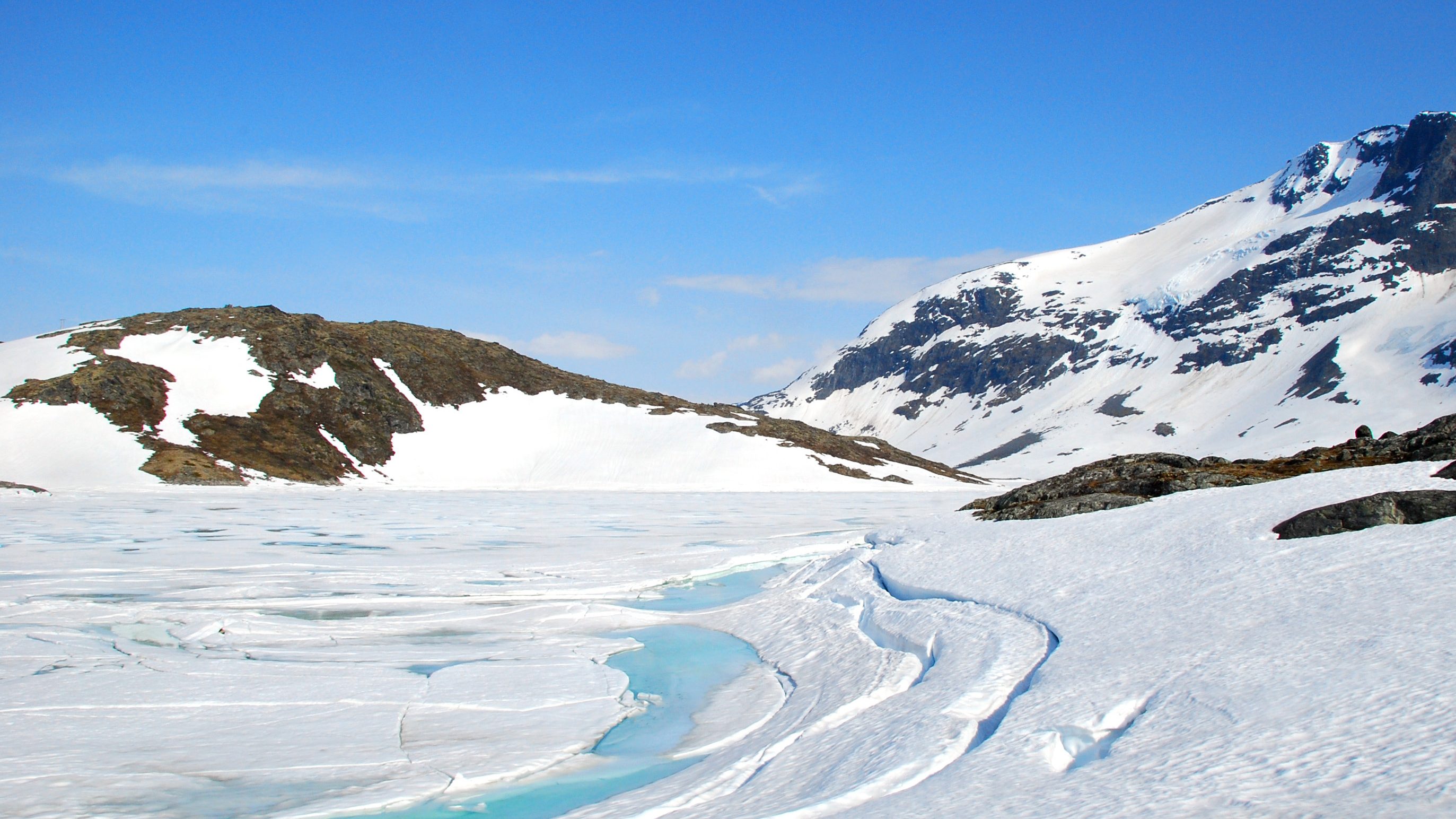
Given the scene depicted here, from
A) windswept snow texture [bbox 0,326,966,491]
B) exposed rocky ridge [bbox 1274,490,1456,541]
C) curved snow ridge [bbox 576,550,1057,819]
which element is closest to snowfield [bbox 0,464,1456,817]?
curved snow ridge [bbox 576,550,1057,819]

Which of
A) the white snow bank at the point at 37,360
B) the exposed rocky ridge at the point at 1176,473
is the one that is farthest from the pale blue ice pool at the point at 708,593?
the white snow bank at the point at 37,360

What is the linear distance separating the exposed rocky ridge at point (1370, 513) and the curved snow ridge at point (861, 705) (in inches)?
176

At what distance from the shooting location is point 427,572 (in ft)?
68.5

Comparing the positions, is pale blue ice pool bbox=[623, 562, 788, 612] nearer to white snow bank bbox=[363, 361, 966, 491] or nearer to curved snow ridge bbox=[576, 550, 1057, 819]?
curved snow ridge bbox=[576, 550, 1057, 819]

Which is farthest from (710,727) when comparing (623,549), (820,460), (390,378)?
(390,378)

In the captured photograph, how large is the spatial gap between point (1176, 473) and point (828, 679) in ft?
55.4

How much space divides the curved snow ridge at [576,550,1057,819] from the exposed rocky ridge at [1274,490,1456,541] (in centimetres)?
447

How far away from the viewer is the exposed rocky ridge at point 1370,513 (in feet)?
41.4

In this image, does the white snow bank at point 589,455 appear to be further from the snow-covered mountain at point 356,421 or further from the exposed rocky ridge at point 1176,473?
the exposed rocky ridge at point 1176,473

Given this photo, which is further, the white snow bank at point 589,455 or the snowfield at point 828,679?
the white snow bank at point 589,455

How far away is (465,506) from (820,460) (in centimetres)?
3724

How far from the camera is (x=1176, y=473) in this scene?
24641mm

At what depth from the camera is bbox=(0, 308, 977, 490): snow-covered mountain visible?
182 ft

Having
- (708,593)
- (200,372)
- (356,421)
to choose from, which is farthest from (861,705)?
(200,372)
